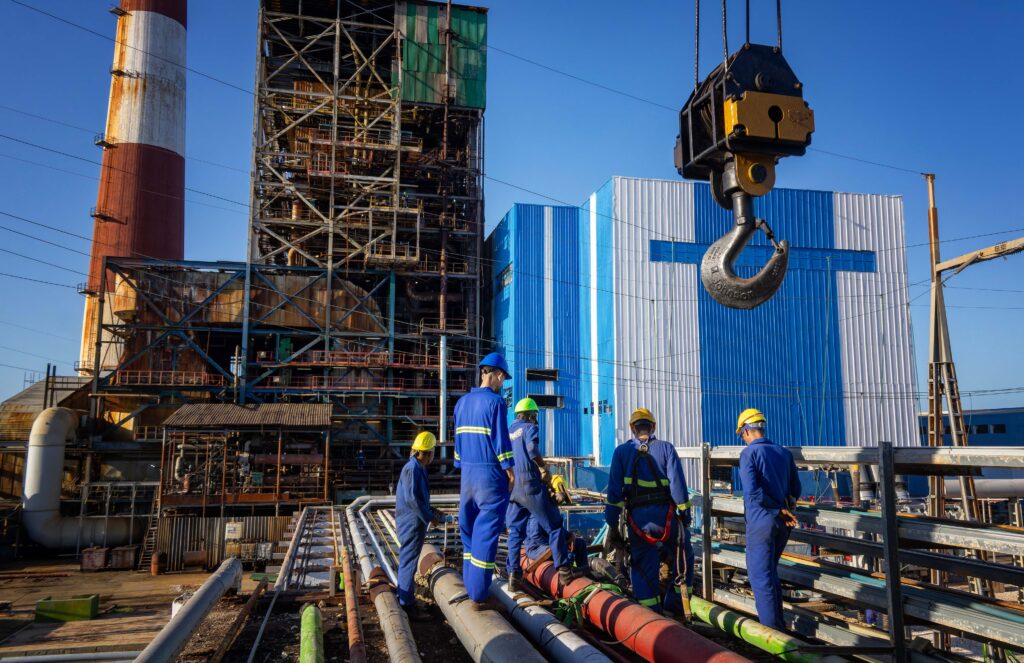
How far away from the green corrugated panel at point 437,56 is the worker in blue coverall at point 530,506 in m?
32.7

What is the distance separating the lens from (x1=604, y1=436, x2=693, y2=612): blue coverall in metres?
5.63

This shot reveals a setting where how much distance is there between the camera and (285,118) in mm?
36875

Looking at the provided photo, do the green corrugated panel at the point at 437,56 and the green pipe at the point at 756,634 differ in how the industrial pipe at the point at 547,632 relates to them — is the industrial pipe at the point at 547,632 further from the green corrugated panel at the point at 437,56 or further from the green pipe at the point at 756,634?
the green corrugated panel at the point at 437,56

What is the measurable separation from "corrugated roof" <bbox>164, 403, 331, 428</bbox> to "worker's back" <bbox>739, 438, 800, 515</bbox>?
24741 millimetres

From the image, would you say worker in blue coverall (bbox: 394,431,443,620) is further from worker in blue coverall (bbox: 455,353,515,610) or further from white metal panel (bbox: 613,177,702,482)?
white metal panel (bbox: 613,177,702,482)

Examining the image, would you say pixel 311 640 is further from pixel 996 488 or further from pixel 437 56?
pixel 437 56

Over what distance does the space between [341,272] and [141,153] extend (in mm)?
13774

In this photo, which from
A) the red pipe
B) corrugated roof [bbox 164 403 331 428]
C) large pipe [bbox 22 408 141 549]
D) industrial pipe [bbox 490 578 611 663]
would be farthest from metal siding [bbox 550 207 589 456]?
industrial pipe [bbox 490 578 611 663]

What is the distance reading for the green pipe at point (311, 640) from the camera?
3537mm

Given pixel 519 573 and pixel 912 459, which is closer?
pixel 912 459

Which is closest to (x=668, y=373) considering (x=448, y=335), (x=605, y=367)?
(x=605, y=367)

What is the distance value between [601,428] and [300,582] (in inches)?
922

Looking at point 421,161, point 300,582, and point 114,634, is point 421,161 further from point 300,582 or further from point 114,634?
point 300,582

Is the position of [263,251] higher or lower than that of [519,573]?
higher
